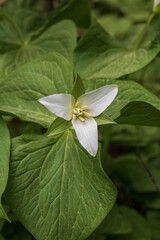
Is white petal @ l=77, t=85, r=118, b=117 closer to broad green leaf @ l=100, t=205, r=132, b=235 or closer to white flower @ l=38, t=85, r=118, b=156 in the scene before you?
white flower @ l=38, t=85, r=118, b=156

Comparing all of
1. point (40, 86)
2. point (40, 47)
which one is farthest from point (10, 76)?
point (40, 47)

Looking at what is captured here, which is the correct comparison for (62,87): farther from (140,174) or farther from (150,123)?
(140,174)

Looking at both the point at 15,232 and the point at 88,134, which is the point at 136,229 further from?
the point at 88,134

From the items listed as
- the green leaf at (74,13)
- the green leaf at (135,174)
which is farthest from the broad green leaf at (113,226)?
the green leaf at (74,13)

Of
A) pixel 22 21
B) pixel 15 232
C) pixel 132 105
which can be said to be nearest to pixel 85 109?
pixel 132 105

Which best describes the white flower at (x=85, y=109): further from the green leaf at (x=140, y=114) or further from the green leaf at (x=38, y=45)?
the green leaf at (x=38, y=45)

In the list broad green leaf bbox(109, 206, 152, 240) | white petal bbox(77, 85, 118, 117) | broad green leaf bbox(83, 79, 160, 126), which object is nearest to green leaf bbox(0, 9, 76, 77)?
broad green leaf bbox(83, 79, 160, 126)
